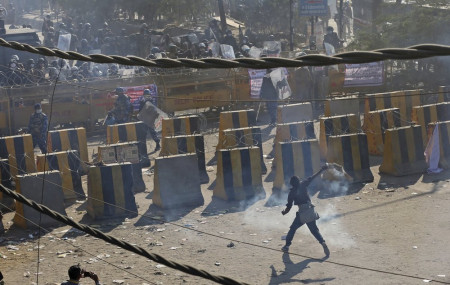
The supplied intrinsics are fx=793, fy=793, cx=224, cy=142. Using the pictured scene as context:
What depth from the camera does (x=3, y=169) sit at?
13555 mm

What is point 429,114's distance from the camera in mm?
15328

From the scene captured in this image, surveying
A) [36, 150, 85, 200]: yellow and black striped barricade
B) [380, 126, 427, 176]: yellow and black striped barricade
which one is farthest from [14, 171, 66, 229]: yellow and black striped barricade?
[380, 126, 427, 176]: yellow and black striped barricade

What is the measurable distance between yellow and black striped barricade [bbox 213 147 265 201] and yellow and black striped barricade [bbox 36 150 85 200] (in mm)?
2563

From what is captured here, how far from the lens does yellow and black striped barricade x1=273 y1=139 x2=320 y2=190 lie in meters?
12.9

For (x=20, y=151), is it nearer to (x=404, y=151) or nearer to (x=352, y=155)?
(x=352, y=155)

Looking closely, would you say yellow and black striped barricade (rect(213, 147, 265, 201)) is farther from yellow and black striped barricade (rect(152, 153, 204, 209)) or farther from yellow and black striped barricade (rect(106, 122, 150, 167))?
yellow and black striped barricade (rect(106, 122, 150, 167))

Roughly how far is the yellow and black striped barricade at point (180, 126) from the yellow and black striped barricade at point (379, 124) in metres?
3.36

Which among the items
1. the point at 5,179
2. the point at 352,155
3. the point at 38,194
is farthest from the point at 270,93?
the point at 38,194

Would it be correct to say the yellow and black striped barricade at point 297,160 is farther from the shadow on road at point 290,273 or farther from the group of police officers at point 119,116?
the group of police officers at point 119,116

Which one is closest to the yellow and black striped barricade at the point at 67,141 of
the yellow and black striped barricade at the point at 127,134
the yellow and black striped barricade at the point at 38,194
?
the yellow and black striped barricade at the point at 127,134

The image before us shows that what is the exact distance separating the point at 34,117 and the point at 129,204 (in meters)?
5.02

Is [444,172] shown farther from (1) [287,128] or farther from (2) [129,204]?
(2) [129,204]

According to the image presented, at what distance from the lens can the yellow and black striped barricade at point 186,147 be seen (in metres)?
13.8

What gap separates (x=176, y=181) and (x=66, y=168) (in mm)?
2241
